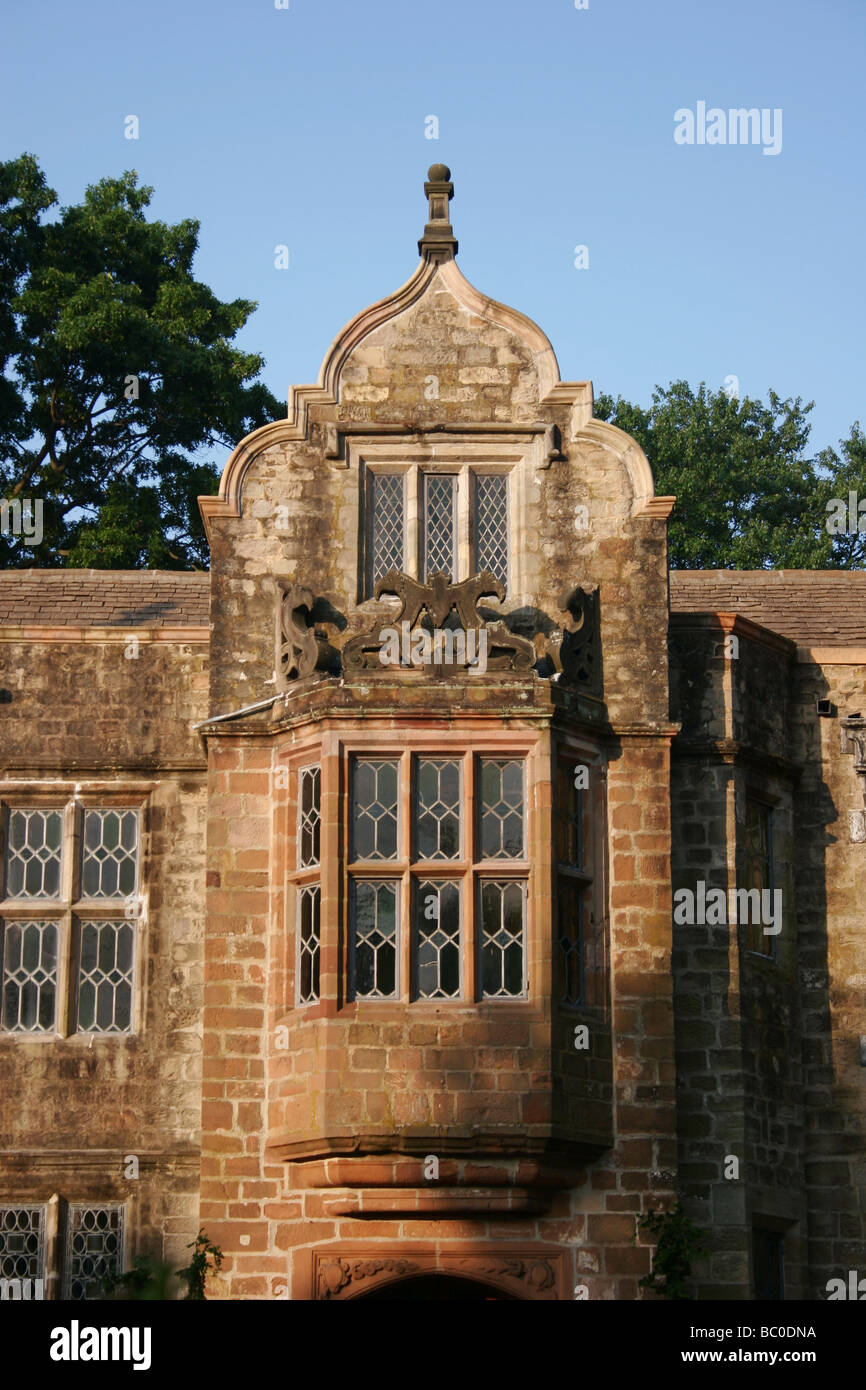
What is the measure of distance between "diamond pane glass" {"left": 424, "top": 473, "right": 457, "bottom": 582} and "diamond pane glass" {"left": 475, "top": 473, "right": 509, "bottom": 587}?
0.72 feet

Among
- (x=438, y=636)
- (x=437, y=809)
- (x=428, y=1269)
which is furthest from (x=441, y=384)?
(x=428, y=1269)

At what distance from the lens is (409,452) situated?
19594 millimetres

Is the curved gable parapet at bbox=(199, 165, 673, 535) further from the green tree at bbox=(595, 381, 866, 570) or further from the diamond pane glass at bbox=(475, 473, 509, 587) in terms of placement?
the green tree at bbox=(595, 381, 866, 570)

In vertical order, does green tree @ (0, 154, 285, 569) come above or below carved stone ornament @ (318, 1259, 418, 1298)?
above

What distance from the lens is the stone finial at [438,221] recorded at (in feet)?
65.6

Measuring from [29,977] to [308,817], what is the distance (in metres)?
3.00

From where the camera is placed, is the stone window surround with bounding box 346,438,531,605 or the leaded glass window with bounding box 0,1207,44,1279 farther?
the stone window surround with bounding box 346,438,531,605

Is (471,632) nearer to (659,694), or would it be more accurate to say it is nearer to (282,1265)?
(659,694)

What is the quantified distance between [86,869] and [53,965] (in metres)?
0.87

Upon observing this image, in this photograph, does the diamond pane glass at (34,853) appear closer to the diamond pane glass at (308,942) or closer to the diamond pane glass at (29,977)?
the diamond pane glass at (29,977)

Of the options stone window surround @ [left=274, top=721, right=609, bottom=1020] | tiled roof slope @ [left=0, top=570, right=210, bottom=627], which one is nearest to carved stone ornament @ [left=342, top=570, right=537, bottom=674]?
stone window surround @ [left=274, top=721, right=609, bottom=1020]

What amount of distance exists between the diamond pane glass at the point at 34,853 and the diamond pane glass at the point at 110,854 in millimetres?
259

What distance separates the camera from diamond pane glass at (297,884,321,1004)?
17969 mm
